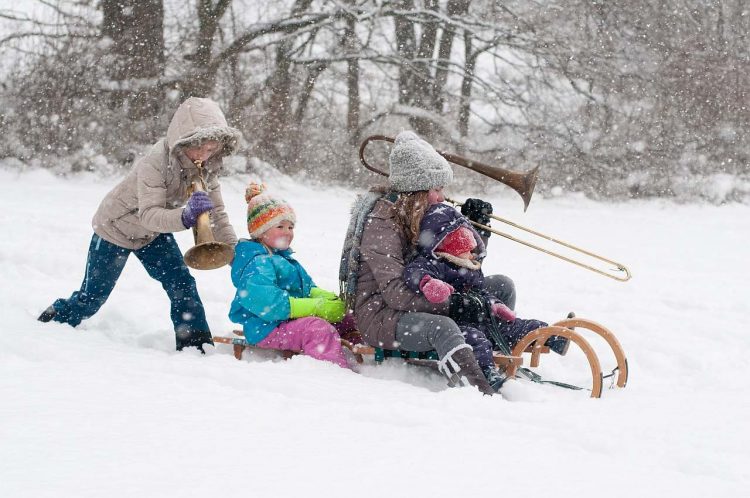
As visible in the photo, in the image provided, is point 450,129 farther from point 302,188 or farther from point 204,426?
point 204,426

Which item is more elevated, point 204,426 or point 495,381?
point 204,426

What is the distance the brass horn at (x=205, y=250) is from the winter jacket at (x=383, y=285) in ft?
2.27

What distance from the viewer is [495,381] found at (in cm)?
370

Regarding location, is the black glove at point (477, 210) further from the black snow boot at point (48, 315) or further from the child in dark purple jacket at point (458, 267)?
the black snow boot at point (48, 315)

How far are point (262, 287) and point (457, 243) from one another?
39.6 inches

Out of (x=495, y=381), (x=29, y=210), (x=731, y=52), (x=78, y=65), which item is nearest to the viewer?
(x=495, y=381)

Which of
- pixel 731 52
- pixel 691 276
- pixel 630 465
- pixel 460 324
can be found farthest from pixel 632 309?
pixel 731 52

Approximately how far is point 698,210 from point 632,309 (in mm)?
7089

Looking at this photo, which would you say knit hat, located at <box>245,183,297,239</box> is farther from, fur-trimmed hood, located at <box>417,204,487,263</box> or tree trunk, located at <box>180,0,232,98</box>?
tree trunk, located at <box>180,0,232,98</box>

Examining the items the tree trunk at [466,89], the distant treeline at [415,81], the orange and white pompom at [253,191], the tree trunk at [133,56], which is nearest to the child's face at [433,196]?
the orange and white pompom at [253,191]

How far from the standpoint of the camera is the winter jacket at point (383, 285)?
390 cm

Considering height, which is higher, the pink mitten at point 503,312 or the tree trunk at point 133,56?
the tree trunk at point 133,56

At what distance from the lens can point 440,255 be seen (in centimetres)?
402

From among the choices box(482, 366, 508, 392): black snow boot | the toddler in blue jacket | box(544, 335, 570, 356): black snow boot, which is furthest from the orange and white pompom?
box(544, 335, 570, 356): black snow boot
